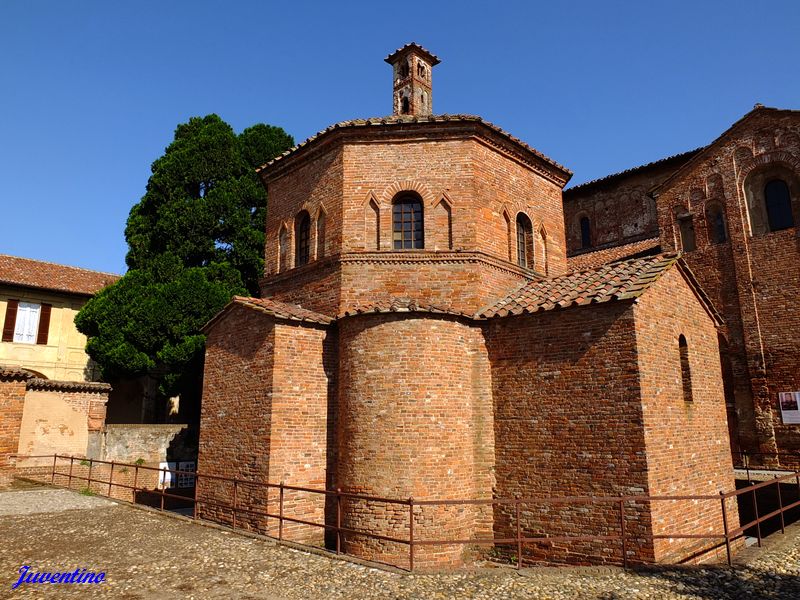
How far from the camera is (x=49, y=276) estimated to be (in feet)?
86.6

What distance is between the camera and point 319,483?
1100 cm

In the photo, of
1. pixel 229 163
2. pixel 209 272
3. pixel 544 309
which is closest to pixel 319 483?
pixel 544 309

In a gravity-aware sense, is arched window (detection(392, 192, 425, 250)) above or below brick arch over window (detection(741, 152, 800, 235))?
below

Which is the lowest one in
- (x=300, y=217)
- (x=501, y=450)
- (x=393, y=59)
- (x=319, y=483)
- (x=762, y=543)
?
(x=762, y=543)

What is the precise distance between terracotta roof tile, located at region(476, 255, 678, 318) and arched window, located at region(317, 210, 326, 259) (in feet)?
14.0

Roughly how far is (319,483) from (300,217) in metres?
6.65

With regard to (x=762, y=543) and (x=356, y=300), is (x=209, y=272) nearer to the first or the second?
→ (x=356, y=300)

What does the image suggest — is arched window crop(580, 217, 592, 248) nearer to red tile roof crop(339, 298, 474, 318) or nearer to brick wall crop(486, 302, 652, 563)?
red tile roof crop(339, 298, 474, 318)

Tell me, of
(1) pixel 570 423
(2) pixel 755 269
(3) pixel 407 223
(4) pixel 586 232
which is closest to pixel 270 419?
(3) pixel 407 223

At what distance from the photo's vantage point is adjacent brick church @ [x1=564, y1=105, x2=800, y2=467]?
54.9ft

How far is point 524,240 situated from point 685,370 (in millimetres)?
4940

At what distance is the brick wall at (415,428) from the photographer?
963 centimetres

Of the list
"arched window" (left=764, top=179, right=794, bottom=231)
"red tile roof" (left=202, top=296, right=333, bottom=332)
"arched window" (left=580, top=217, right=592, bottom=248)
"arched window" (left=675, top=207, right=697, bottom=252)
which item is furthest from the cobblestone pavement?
"arched window" (left=580, top=217, right=592, bottom=248)

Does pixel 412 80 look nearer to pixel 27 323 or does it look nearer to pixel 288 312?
pixel 288 312
